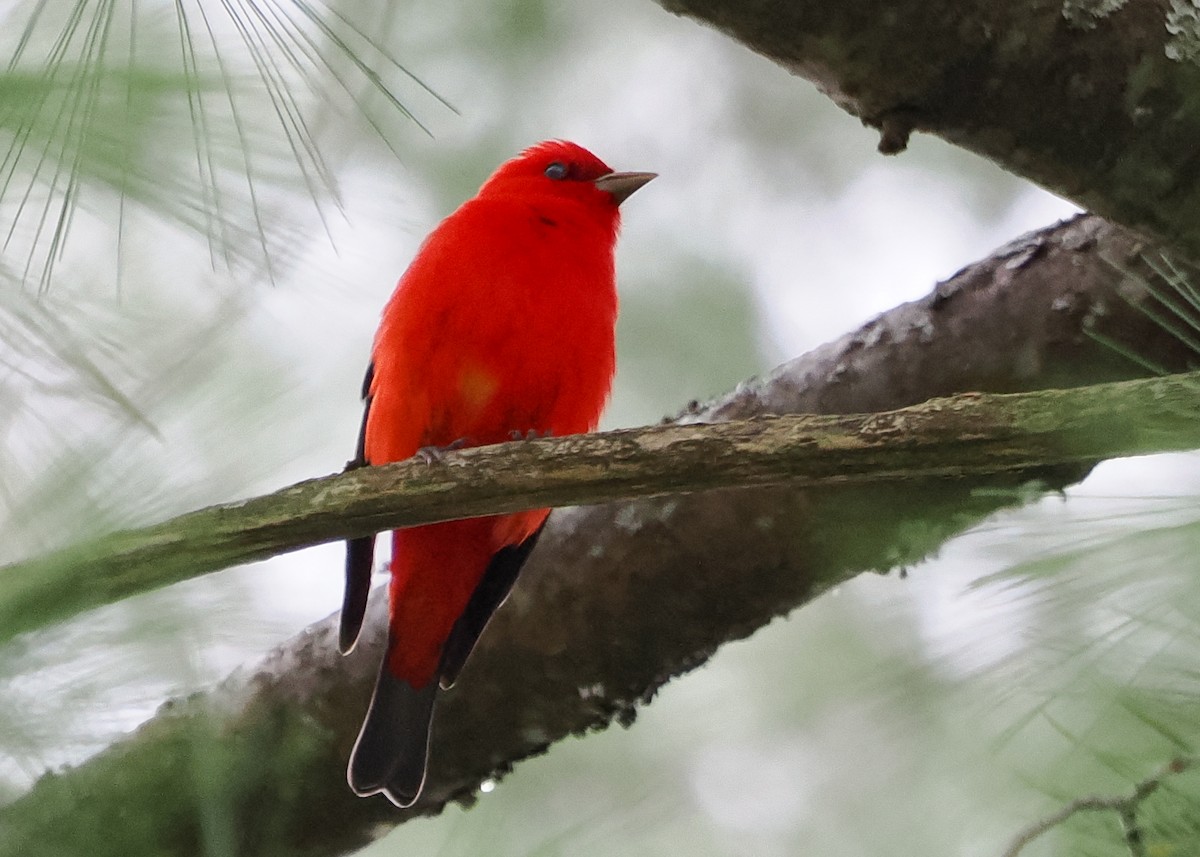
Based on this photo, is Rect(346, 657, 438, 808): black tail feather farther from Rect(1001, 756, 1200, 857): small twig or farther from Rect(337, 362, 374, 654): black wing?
Rect(1001, 756, 1200, 857): small twig

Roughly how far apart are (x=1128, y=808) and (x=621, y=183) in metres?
2.43

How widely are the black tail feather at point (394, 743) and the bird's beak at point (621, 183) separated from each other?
1399 millimetres

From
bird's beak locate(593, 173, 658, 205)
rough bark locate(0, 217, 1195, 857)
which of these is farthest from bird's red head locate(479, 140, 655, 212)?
rough bark locate(0, 217, 1195, 857)

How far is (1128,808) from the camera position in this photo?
1425 millimetres

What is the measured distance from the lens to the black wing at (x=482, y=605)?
2812 millimetres

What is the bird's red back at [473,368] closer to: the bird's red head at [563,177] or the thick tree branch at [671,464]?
the bird's red head at [563,177]

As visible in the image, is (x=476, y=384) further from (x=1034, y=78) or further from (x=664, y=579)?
(x=1034, y=78)

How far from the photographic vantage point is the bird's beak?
358cm

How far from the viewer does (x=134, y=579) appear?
1567mm

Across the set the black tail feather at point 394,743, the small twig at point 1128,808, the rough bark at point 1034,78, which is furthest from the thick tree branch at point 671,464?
the black tail feather at point 394,743

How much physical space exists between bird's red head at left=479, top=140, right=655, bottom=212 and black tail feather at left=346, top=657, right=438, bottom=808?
4.37ft

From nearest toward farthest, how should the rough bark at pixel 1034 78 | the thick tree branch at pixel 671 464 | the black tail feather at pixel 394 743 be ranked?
the thick tree branch at pixel 671 464 → the rough bark at pixel 1034 78 → the black tail feather at pixel 394 743

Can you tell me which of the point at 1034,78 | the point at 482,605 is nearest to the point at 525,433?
the point at 482,605

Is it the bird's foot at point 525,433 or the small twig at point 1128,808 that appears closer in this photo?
the small twig at point 1128,808
